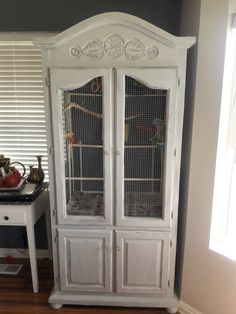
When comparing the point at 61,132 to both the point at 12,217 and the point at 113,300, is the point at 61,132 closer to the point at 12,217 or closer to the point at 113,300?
the point at 12,217

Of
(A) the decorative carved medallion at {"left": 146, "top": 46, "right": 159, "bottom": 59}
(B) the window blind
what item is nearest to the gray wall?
(B) the window blind

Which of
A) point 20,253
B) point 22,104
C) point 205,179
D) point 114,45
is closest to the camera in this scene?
point 114,45

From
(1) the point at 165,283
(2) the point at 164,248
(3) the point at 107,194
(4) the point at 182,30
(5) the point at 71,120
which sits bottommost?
(1) the point at 165,283

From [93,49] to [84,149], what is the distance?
651mm

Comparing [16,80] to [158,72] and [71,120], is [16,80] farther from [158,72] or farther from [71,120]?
[158,72]

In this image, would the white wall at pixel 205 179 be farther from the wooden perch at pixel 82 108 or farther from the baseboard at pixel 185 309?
the wooden perch at pixel 82 108

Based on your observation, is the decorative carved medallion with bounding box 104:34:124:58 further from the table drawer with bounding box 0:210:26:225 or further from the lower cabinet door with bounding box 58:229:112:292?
the table drawer with bounding box 0:210:26:225

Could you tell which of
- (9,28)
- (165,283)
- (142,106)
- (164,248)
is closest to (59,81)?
(142,106)

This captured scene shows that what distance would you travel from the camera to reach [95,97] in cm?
188

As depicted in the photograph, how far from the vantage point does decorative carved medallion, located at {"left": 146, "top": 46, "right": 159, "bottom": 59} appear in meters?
1.75

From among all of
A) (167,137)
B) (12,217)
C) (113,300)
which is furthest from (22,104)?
(113,300)

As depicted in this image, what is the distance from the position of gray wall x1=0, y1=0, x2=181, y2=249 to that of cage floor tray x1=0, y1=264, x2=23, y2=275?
2078 mm

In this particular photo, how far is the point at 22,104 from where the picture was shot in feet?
8.50

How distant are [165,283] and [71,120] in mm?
1349
